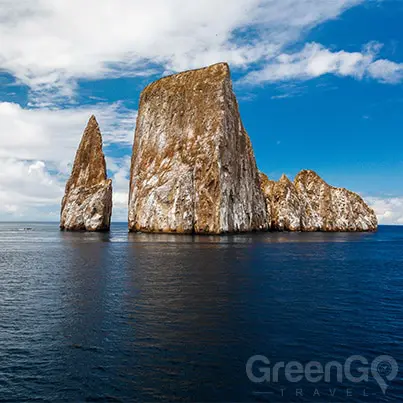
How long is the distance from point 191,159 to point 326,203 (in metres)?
80.4

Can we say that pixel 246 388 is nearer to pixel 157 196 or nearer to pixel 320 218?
pixel 157 196

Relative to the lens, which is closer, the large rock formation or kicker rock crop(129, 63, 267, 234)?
kicker rock crop(129, 63, 267, 234)

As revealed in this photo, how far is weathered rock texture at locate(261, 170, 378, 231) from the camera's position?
14250 cm

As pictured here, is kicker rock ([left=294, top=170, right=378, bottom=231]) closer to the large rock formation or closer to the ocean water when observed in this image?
the large rock formation

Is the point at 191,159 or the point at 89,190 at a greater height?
the point at 191,159

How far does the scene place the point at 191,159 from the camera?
9912cm

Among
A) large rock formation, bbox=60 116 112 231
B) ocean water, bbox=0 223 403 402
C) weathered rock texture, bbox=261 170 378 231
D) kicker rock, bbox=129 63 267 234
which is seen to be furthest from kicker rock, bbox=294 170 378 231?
ocean water, bbox=0 223 403 402

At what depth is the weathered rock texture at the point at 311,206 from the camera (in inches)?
5610

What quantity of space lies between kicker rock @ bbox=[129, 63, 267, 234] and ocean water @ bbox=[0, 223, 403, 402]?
63887 mm

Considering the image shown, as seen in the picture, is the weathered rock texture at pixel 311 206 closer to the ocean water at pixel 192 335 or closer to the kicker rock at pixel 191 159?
the kicker rock at pixel 191 159

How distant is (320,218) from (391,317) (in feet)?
461

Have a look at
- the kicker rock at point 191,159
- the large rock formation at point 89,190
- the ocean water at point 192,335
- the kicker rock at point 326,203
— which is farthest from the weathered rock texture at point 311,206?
the ocean water at point 192,335

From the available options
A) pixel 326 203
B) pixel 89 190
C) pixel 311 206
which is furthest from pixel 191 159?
pixel 326 203

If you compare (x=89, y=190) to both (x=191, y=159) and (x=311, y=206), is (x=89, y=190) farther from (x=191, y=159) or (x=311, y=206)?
(x=311, y=206)
